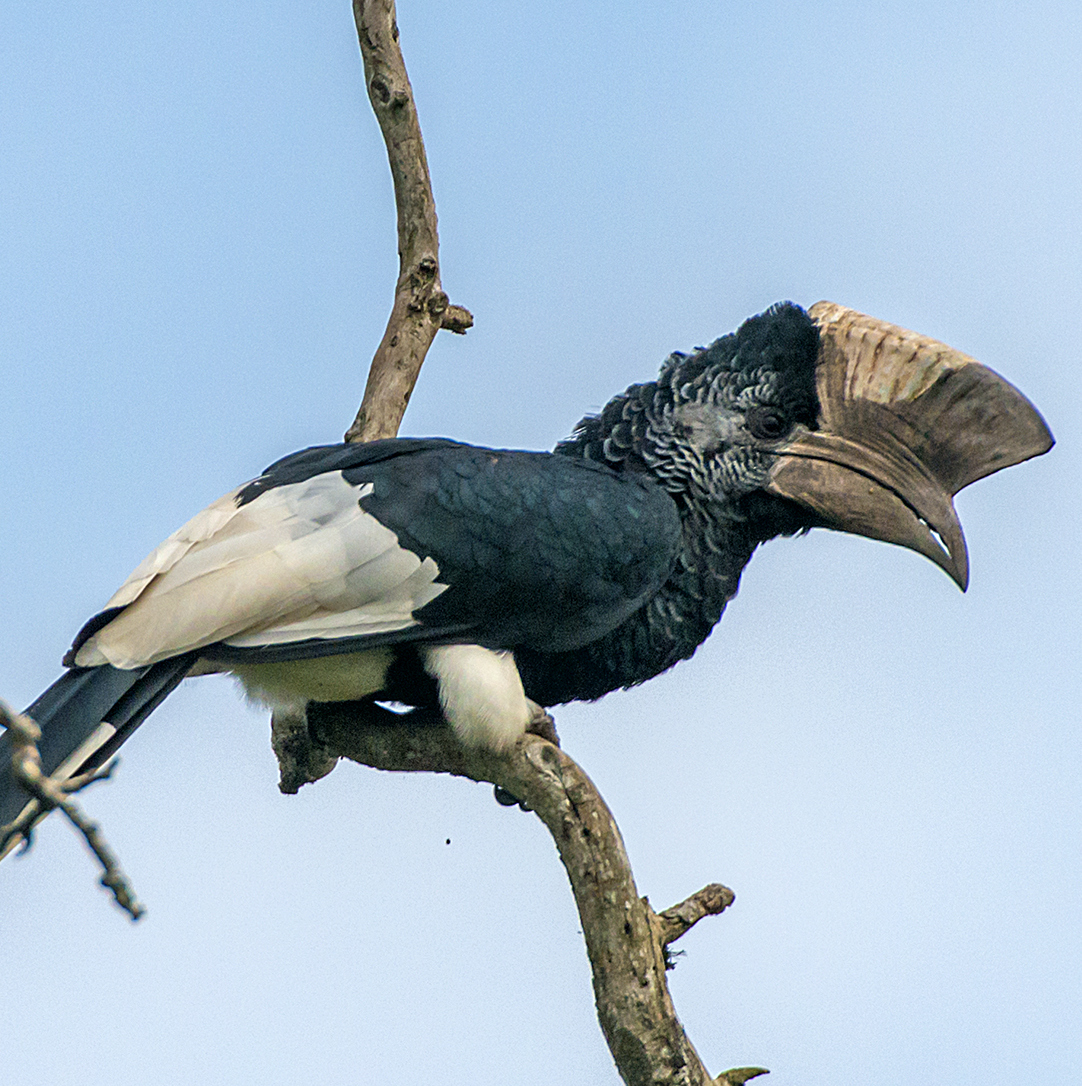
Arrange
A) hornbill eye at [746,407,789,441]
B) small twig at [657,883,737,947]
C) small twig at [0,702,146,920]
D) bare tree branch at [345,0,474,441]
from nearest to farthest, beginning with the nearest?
small twig at [0,702,146,920], small twig at [657,883,737,947], hornbill eye at [746,407,789,441], bare tree branch at [345,0,474,441]

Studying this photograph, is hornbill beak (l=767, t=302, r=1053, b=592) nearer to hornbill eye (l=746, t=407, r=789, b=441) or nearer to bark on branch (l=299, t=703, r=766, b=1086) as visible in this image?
hornbill eye (l=746, t=407, r=789, b=441)

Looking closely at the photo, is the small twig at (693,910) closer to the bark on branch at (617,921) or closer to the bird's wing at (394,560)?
the bark on branch at (617,921)

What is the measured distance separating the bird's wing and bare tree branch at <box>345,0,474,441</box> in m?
0.79

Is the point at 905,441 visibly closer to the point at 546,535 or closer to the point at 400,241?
the point at 546,535

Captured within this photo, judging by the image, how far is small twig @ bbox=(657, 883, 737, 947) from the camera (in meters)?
3.14

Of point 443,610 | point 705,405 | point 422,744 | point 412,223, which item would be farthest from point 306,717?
point 412,223

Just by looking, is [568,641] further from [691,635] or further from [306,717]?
[306,717]

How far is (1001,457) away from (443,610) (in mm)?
A: 1562

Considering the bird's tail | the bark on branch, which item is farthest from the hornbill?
the bark on branch

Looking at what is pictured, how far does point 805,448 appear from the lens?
3.94 m

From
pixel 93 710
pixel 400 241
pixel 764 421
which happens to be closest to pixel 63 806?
A: pixel 93 710

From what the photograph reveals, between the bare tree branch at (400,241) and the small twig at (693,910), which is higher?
the bare tree branch at (400,241)

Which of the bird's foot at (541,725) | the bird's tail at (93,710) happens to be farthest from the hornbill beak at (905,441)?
the bird's tail at (93,710)

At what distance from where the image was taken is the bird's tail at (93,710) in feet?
9.80
